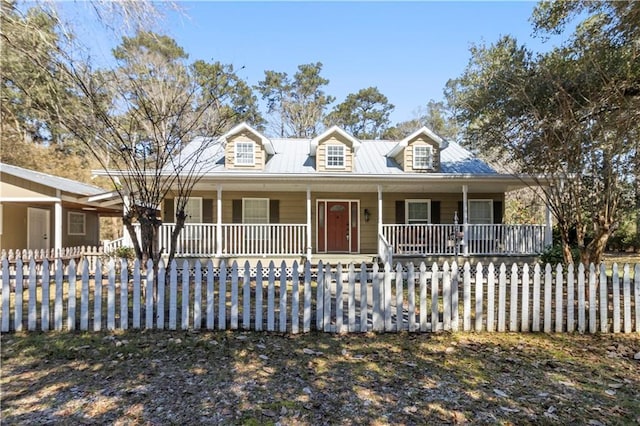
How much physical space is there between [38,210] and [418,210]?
50.4 ft

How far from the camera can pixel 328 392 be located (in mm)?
3482

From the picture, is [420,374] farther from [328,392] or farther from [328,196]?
[328,196]

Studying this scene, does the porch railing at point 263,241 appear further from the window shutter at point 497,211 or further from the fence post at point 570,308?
the fence post at point 570,308

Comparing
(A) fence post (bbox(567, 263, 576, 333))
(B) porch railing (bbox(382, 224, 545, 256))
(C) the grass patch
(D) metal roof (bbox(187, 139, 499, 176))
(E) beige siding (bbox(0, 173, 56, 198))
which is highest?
(D) metal roof (bbox(187, 139, 499, 176))

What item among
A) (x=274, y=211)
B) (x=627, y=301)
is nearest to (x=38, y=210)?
(x=274, y=211)

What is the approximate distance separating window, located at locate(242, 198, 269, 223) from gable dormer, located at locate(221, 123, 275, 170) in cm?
133

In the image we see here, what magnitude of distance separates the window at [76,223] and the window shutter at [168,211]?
670 centimetres

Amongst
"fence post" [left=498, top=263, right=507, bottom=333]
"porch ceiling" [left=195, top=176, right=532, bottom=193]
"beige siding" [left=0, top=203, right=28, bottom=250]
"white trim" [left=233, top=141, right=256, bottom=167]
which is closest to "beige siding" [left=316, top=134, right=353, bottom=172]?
"porch ceiling" [left=195, top=176, right=532, bottom=193]

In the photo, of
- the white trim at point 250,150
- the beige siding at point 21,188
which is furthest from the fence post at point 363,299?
the beige siding at point 21,188

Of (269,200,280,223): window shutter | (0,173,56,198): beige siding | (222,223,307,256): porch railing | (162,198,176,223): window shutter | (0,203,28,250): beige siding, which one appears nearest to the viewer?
(222,223,307,256): porch railing

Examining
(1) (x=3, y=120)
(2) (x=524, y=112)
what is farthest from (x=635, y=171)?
(1) (x=3, y=120)

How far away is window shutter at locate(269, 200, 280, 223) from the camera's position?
1411cm

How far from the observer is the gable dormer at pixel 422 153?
13797mm

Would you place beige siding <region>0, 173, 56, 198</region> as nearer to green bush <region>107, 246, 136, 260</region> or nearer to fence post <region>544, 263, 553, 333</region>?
green bush <region>107, 246, 136, 260</region>
